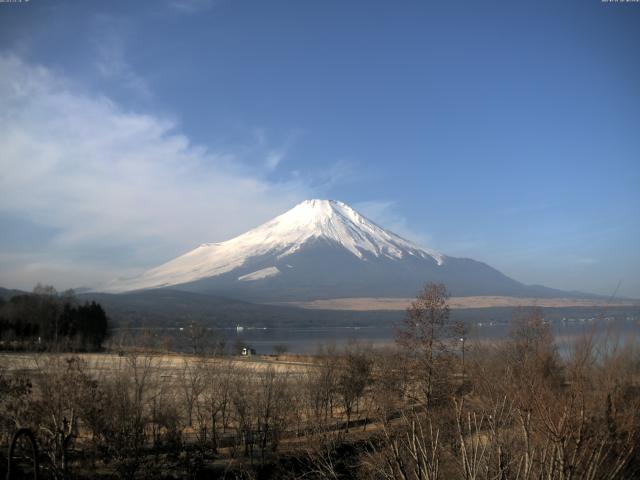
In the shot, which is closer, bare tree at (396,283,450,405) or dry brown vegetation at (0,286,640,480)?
dry brown vegetation at (0,286,640,480)

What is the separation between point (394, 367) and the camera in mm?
25484

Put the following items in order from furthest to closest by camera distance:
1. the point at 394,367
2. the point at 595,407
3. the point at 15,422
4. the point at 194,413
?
the point at 394,367 → the point at 194,413 → the point at 15,422 → the point at 595,407

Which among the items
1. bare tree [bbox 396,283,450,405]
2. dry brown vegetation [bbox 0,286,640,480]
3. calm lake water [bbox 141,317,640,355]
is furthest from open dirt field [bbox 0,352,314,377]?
bare tree [bbox 396,283,450,405]

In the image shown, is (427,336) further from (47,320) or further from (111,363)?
(47,320)

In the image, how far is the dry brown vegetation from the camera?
6.21 metres

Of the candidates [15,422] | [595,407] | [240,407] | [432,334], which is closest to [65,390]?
[15,422]

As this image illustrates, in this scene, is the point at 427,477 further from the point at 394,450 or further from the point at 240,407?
the point at 240,407

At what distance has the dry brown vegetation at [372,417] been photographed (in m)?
6.21

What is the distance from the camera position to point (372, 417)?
941 inches

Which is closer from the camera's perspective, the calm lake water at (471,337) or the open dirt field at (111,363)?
the calm lake water at (471,337)

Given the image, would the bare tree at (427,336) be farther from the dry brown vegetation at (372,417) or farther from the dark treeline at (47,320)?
the dark treeline at (47,320)

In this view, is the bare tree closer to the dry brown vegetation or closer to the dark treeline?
the dry brown vegetation

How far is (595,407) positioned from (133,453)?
988 cm

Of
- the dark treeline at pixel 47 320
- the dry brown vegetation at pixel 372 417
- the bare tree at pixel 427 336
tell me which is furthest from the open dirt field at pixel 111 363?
the dark treeline at pixel 47 320
